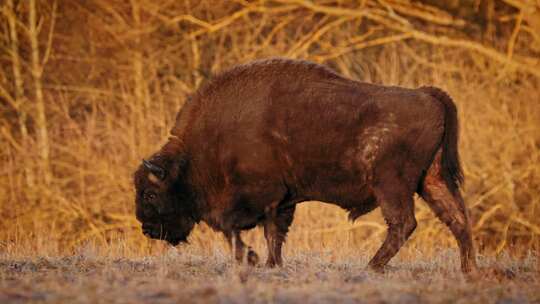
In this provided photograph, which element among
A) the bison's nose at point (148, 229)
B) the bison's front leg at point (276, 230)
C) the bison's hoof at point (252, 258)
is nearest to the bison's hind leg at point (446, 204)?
the bison's front leg at point (276, 230)

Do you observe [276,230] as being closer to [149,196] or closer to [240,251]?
[240,251]

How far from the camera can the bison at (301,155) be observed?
779cm

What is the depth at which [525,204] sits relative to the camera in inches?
607

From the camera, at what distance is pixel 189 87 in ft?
58.6

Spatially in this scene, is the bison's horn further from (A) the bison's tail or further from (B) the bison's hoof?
(A) the bison's tail

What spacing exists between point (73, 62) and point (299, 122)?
1219cm

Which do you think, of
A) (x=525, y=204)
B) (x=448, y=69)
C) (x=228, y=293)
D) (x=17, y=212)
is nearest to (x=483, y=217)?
(x=525, y=204)

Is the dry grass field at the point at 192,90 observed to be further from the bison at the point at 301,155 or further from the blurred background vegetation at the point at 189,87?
the bison at the point at 301,155

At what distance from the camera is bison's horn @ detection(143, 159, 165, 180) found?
28.7ft

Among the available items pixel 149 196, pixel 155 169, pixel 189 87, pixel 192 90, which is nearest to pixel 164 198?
pixel 149 196

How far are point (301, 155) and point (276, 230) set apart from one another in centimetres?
89

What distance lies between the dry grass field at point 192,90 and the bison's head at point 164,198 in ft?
11.6

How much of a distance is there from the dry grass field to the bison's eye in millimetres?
3766

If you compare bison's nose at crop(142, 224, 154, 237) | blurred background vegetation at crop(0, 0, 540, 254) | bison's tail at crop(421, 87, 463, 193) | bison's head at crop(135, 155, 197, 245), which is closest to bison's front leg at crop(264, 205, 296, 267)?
bison's head at crop(135, 155, 197, 245)
